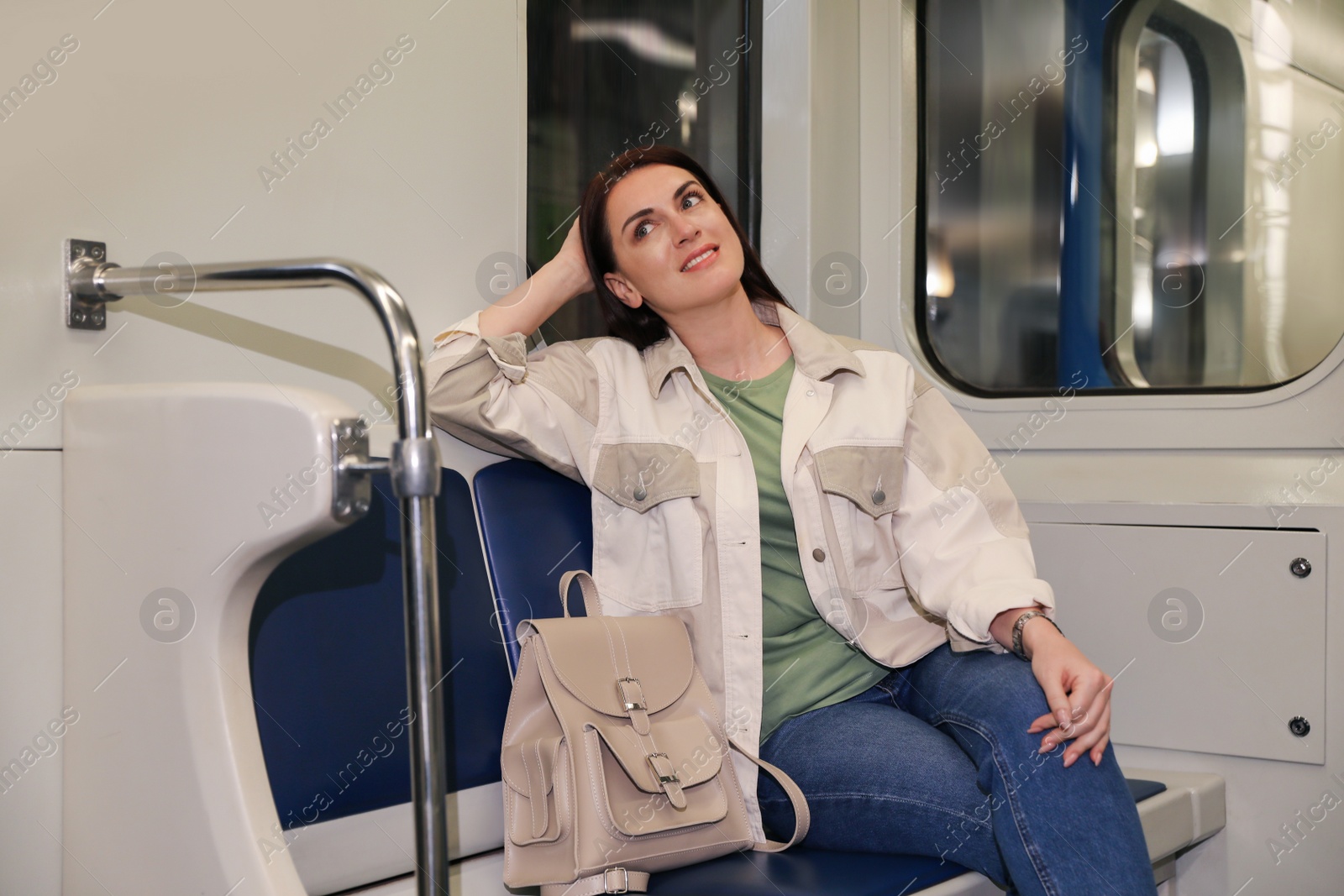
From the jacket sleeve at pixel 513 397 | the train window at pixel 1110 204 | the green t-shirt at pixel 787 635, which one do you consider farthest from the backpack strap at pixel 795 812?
the train window at pixel 1110 204

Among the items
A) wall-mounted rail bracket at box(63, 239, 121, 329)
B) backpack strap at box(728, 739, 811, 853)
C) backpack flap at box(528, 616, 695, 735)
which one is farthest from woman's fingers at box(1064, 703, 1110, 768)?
wall-mounted rail bracket at box(63, 239, 121, 329)

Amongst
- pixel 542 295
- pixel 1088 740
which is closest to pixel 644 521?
pixel 542 295

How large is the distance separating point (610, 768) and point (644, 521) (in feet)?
1.43

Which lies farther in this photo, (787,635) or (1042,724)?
(787,635)

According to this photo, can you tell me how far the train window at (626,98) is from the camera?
2.12 m

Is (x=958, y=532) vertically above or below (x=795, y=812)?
above

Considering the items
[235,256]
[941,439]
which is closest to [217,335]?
[235,256]

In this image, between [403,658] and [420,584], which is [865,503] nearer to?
[403,658]

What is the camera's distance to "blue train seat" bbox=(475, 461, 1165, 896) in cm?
138

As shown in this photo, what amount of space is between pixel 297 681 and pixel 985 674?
2.89 feet

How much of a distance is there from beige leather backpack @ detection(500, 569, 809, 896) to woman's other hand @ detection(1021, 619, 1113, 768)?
0.33m

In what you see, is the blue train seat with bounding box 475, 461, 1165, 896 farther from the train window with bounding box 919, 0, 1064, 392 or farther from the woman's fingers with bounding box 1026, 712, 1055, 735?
the train window with bounding box 919, 0, 1064, 392

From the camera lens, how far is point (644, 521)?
176 cm

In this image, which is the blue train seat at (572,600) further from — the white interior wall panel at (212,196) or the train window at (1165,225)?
the train window at (1165,225)
